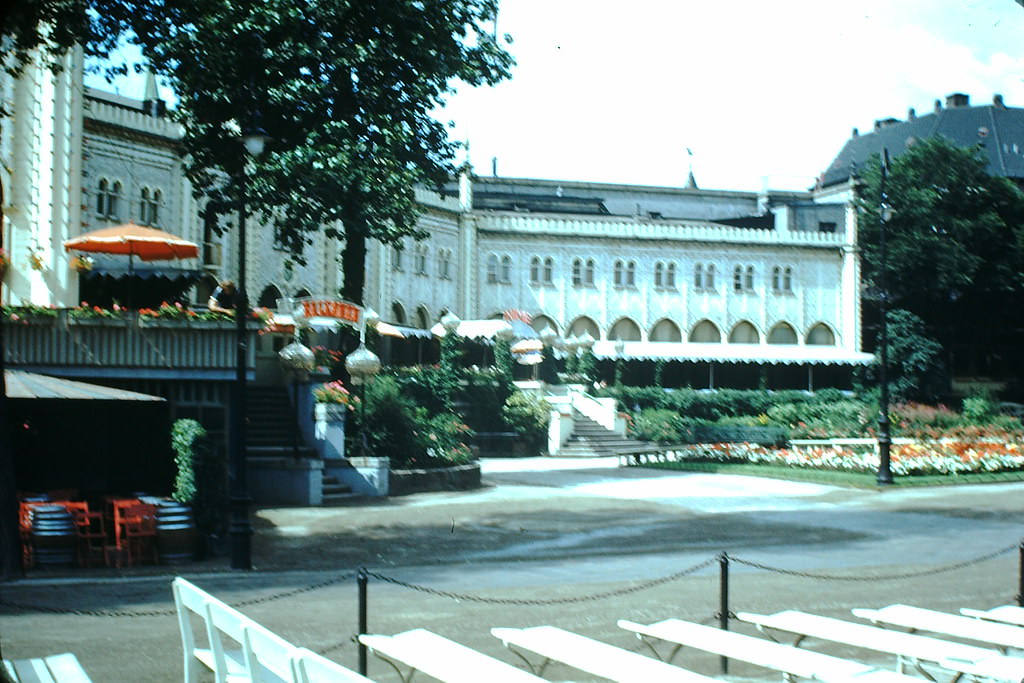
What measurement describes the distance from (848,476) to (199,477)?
61.2ft

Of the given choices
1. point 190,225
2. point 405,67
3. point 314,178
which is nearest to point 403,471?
point 314,178

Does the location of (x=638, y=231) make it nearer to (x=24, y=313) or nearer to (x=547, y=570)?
(x=24, y=313)

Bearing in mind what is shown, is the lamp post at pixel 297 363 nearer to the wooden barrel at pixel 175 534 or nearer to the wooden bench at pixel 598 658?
the wooden barrel at pixel 175 534

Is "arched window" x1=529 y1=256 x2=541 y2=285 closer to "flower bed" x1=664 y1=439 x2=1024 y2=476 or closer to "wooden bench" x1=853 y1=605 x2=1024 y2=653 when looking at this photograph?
"flower bed" x1=664 y1=439 x2=1024 y2=476

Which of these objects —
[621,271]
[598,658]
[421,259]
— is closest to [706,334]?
[621,271]

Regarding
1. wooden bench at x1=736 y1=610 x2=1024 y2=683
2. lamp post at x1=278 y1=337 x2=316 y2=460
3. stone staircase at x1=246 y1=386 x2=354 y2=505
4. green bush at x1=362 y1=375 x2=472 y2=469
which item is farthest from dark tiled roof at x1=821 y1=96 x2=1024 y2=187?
wooden bench at x1=736 y1=610 x2=1024 y2=683

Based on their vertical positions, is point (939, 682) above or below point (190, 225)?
below

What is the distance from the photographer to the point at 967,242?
59.0 metres

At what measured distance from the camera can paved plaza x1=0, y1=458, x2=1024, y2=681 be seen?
1093cm

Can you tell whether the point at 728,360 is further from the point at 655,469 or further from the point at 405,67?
the point at 405,67

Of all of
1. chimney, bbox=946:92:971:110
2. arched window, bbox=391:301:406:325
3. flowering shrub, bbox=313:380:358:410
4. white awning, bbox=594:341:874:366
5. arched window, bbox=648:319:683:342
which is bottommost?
flowering shrub, bbox=313:380:358:410

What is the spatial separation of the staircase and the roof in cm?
2377

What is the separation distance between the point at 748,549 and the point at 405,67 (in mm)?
15325

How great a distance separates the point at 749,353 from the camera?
196 ft
